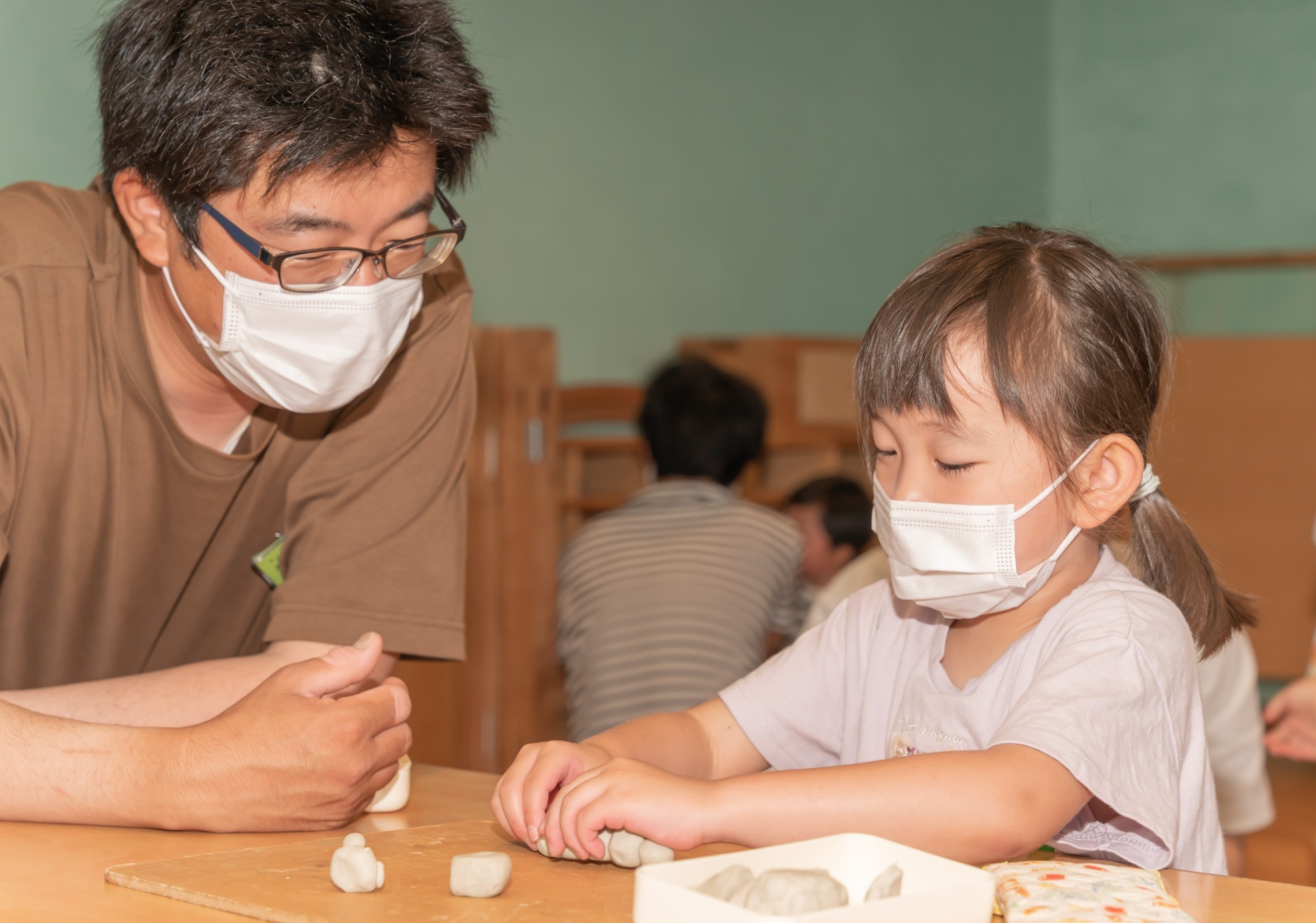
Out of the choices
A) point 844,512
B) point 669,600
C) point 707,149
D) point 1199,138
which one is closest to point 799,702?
point 669,600

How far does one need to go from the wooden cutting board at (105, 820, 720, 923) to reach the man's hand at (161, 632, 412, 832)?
63mm

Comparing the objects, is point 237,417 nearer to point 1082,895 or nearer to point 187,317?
point 187,317

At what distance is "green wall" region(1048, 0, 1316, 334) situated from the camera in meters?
4.74

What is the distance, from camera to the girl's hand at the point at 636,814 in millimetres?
930

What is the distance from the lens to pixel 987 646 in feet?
3.94

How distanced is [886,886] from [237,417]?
96cm

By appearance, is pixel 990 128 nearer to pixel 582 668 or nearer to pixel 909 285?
pixel 582 668

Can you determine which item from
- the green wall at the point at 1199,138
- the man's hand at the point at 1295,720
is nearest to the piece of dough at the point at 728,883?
the man's hand at the point at 1295,720

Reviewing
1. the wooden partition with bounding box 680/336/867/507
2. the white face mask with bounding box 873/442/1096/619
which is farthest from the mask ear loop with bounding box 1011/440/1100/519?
the wooden partition with bounding box 680/336/867/507

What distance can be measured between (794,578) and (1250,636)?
94.4 inches

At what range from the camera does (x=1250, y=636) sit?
14.3 feet

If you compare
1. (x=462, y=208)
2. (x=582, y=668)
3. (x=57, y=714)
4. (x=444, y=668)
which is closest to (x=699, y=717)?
(x=57, y=714)

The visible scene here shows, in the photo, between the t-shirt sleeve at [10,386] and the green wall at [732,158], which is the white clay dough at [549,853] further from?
the green wall at [732,158]

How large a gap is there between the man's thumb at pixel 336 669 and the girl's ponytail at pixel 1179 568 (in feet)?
2.28
